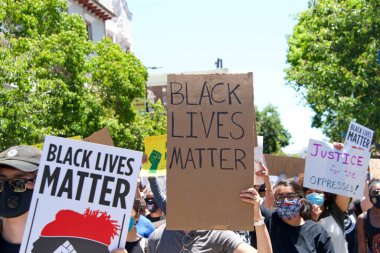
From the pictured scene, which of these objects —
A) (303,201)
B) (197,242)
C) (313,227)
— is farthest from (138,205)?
(197,242)

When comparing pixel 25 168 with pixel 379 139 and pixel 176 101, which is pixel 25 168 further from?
pixel 379 139

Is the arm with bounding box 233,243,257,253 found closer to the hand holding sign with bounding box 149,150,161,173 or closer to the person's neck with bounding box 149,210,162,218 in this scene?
the hand holding sign with bounding box 149,150,161,173

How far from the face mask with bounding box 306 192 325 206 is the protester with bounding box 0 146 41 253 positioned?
11.2 ft

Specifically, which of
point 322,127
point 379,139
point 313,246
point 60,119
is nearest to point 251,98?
point 313,246

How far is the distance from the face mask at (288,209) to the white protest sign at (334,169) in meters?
1.19

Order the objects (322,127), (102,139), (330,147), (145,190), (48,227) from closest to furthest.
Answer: (48,227), (102,139), (330,147), (145,190), (322,127)

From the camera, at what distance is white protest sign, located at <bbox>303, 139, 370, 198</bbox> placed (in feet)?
21.5

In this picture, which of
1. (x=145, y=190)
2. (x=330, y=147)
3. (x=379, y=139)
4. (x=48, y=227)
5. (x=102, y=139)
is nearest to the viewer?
(x=48, y=227)

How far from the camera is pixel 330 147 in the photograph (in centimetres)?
677

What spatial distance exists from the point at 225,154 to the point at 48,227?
3.38 feet

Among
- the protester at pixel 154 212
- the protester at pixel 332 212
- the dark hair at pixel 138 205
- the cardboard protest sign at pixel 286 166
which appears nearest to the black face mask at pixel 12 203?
the dark hair at pixel 138 205

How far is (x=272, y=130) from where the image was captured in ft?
217

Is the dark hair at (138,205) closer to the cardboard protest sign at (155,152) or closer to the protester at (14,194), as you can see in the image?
the protester at (14,194)

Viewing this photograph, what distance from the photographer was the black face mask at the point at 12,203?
3.14 meters
